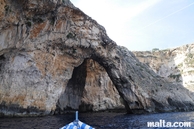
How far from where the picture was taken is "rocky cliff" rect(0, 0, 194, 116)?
76.5 feet

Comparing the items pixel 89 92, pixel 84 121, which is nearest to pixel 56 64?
pixel 84 121

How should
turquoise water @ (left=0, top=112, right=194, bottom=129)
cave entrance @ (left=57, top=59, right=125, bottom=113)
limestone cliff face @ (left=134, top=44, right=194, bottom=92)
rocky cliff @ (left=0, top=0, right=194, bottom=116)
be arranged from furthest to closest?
1. limestone cliff face @ (left=134, top=44, right=194, bottom=92)
2. cave entrance @ (left=57, top=59, right=125, bottom=113)
3. rocky cliff @ (left=0, top=0, right=194, bottom=116)
4. turquoise water @ (left=0, top=112, right=194, bottom=129)

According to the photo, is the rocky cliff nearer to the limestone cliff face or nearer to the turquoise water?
the turquoise water

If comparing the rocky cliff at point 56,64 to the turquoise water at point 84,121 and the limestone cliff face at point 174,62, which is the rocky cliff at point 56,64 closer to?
the turquoise water at point 84,121

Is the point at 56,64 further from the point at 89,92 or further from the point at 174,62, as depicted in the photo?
the point at 174,62

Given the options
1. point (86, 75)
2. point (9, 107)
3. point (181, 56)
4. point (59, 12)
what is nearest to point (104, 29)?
point (59, 12)

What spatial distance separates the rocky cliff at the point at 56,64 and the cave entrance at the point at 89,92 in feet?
0.68

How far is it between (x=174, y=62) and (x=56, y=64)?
5753 cm

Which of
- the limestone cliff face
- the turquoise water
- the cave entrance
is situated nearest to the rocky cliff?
the cave entrance

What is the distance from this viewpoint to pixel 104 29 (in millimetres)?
33344

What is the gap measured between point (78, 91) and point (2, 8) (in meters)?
23.0

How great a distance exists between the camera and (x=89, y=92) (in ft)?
141

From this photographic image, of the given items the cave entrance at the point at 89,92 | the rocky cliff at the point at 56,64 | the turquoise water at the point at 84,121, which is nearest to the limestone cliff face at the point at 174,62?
the cave entrance at the point at 89,92

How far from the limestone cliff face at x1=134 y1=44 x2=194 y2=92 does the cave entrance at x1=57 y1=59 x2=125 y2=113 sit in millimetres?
30630
